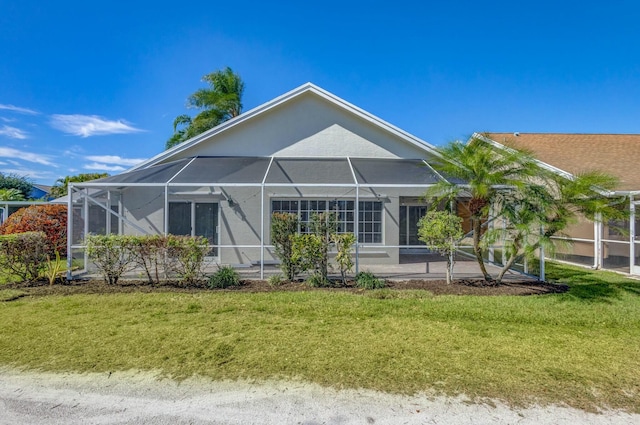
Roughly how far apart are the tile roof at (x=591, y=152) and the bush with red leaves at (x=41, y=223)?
62.8 feet

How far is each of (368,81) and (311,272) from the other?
14.7m

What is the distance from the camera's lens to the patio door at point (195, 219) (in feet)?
42.5

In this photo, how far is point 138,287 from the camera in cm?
896

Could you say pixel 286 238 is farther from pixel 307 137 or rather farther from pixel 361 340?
pixel 307 137

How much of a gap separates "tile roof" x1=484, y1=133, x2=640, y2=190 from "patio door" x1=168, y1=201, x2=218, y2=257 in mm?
11863

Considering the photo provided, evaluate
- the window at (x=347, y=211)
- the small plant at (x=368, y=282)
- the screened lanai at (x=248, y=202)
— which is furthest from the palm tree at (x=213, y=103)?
the small plant at (x=368, y=282)

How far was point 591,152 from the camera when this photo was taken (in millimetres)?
17031

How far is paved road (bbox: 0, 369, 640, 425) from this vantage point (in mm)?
3344

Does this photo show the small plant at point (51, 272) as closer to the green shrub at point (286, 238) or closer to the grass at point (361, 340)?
the grass at point (361, 340)

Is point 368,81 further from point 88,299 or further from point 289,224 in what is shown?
point 88,299

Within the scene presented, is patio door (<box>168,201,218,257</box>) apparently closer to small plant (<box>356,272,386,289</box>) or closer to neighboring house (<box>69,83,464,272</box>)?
neighboring house (<box>69,83,464,272</box>)

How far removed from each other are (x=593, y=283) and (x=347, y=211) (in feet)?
27.0

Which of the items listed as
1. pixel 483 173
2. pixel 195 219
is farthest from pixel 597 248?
pixel 195 219

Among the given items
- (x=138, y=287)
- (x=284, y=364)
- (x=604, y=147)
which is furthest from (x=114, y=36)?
(x=604, y=147)
